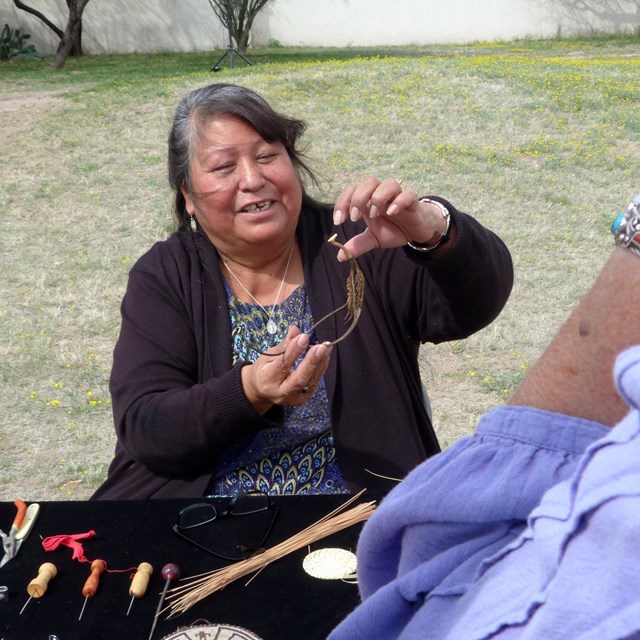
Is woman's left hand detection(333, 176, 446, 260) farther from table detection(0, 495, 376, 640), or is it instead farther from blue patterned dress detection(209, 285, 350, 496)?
table detection(0, 495, 376, 640)

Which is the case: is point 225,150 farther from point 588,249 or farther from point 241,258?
point 588,249

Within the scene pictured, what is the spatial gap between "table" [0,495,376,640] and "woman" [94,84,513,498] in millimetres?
218

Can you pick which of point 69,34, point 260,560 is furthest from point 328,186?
point 69,34

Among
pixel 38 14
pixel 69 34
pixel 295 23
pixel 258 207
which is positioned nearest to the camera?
pixel 258 207

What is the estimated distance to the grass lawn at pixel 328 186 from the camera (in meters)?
4.27

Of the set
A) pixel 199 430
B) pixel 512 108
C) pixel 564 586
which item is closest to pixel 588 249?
pixel 512 108

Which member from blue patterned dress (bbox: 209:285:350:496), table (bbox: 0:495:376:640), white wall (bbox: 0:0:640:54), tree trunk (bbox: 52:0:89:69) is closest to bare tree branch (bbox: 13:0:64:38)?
white wall (bbox: 0:0:640:54)

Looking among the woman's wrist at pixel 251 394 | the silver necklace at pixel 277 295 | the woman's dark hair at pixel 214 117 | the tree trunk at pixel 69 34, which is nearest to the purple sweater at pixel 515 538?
the woman's wrist at pixel 251 394

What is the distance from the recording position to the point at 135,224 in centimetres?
688

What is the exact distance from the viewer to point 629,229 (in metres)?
0.69

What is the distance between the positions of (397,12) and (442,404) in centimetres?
1552

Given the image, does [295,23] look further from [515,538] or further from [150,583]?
[515,538]

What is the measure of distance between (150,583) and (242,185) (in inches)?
40.5

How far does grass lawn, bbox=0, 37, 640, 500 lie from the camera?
427 cm
